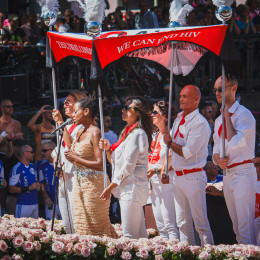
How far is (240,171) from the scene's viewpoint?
580cm

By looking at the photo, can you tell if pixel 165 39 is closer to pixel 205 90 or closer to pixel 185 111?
pixel 185 111

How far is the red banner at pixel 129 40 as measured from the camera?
18.8 ft

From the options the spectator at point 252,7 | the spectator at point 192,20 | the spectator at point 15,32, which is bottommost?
the spectator at point 15,32

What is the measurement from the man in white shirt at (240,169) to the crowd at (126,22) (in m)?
4.72

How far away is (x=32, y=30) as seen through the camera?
11.6 metres

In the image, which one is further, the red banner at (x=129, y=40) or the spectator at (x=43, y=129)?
the spectator at (x=43, y=129)

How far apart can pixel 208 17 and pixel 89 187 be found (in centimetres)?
780

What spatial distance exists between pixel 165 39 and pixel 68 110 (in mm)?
1649

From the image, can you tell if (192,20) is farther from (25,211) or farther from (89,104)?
(89,104)

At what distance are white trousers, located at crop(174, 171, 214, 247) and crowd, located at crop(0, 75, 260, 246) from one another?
0.01 meters

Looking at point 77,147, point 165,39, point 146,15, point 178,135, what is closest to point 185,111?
point 178,135

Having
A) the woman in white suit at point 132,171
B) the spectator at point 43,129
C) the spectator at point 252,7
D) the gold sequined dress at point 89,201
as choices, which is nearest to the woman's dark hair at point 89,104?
the gold sequined dress at point 89,201

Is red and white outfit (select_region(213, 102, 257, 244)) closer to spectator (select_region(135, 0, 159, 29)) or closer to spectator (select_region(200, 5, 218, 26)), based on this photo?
spectator (select_region(135, 0, 159, 29))

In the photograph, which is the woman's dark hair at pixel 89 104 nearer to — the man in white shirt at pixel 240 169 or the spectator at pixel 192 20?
the man in white shirt at pixel 240 169
